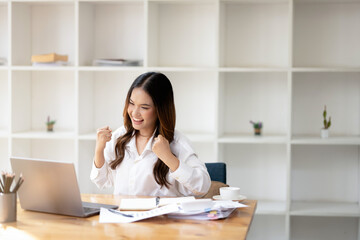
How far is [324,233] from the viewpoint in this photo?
4.05 m

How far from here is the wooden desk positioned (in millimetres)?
1773

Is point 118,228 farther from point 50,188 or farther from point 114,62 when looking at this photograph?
point 114,62

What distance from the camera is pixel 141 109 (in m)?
2.52

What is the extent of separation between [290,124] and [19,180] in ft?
7.11

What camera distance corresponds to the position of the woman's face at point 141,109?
252 centimetres

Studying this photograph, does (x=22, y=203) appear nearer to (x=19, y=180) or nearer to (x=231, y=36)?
(x=19, y=180)

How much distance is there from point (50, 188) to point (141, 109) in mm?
658

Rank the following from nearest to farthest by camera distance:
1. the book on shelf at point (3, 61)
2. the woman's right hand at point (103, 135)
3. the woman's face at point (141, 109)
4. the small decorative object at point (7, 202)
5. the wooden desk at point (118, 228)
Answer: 1. the wooden desk at point (118, 228)
2. the small decorative object at point (7, 202)
3. the woman's right hand at point (103, 135)
4. the woman's face at point (141, 109)
5. the book on shelf at point (3, 61)

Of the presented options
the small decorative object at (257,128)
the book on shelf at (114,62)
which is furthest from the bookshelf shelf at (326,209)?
the book on shelf at (114,62)

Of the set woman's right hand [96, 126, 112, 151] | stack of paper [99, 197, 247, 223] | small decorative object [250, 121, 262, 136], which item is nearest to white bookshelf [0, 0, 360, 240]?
small decorative object [250, 121, 262, 136]

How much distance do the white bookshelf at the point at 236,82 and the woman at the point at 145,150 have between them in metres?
1.20

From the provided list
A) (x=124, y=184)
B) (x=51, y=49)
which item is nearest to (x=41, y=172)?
(x=124, y=184)

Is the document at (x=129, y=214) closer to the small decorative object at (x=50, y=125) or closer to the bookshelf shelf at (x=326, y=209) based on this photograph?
the bookshelf shelf at (x=326, y=209)

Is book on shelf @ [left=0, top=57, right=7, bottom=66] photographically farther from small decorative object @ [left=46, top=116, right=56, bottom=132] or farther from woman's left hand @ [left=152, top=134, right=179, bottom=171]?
woman's left hand @ [left=152, top=134, right=179, bottom=171]
